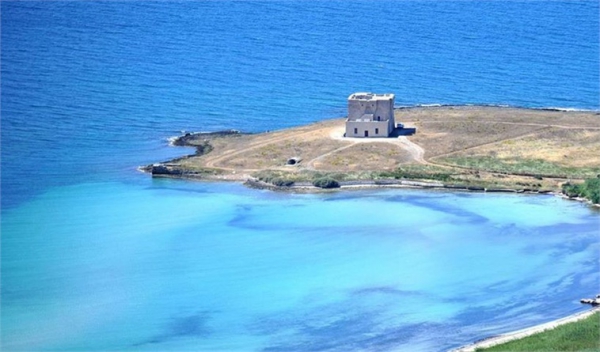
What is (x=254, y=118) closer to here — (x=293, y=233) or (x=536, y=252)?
(x=293, y=233)

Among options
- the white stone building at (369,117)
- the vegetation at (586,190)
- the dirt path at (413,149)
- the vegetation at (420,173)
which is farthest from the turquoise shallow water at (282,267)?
the white stone building at (369,117)

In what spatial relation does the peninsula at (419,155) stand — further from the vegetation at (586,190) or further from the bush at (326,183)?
the vegetation at (586,190)

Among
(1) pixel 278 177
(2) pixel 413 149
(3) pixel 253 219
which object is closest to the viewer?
(3) pixel 253 219

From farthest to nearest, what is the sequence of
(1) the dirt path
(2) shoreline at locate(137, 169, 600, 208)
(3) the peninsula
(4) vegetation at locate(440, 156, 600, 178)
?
(1) the dirt path < (3) the peninsula < (4) vegetation at locate(440, 156, 600, 178) < (2) shoreline at locate(137, 169, 600, 208)

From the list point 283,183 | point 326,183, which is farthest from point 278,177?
point 326,183

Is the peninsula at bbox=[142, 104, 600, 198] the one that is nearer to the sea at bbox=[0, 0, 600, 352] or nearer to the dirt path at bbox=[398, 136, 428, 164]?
the dirt path at bbox=[398, 136, 428, 164]

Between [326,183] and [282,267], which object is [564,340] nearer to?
[282,267]

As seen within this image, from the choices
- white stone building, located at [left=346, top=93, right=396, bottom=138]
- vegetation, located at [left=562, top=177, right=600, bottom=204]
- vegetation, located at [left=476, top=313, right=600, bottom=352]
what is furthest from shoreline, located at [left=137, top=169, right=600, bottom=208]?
vegetation, located at [left=476, top=313, right=600, bottom=352]
